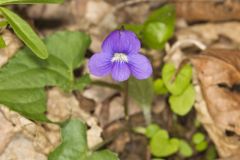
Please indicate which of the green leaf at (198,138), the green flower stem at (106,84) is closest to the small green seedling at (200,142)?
the green leaf at (198,138)

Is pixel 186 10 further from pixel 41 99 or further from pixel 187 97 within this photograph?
pixel 41 99

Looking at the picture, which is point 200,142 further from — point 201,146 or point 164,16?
point 164,16

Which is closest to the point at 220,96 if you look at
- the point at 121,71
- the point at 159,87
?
the point at 159,87

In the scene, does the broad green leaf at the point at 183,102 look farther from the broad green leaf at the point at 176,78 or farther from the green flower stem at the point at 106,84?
the green flower stem at the point at 106,84

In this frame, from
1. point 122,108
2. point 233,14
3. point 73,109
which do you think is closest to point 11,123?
point 73,109

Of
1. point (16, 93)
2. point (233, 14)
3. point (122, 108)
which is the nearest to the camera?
point (16, 93)

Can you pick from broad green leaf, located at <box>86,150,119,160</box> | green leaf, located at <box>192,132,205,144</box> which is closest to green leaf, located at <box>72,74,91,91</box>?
broad green leaf, located at <box>86,150,119,160</box>

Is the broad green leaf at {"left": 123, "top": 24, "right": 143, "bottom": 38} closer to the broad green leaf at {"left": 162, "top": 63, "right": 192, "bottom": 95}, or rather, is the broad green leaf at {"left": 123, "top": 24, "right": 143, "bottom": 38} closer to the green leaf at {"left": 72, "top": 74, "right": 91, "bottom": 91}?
the broad green leaf at {"left": 162, "top": 63, "right": 192, "bottom": 95}

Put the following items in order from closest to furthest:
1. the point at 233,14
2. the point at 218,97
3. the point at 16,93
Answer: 1. the point at 16,93
2. the point at 218,97
3. the point at 233,14
